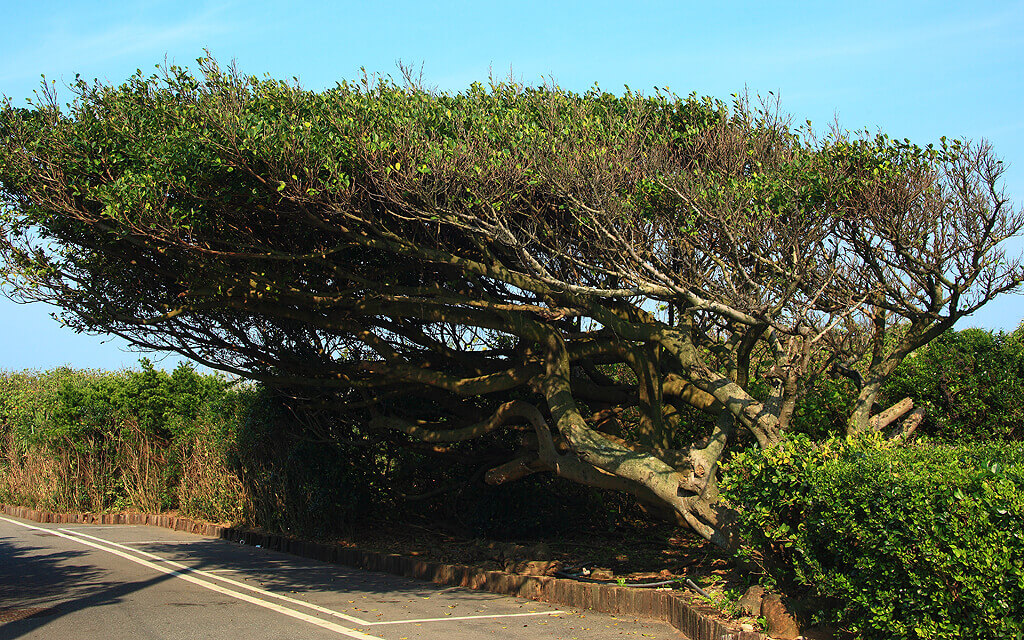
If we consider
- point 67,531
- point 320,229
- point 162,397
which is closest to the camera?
point 320,229

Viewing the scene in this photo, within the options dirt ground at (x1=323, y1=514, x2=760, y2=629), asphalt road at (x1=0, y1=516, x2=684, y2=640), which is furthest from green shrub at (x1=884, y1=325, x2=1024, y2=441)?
asphalt road at (x1=0, y1=516, x2=684, y2=640)

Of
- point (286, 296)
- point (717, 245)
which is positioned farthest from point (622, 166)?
point (286, 296)

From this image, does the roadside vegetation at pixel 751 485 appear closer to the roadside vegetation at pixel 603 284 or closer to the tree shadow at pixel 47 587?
the roadside vegetation at pixel 603 284

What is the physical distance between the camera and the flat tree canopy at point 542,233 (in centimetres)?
851

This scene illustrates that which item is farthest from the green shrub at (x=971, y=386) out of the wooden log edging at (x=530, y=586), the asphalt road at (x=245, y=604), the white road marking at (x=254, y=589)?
the white road marking at (x=254, y=589)

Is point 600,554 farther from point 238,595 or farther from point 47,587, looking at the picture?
point 47,587

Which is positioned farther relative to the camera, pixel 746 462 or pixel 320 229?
pixel 320 229

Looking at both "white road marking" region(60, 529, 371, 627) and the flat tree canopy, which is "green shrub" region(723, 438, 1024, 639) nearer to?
the flat tree canopy

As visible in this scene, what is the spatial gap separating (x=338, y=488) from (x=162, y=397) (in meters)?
7.54

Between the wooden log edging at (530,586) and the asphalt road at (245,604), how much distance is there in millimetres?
173

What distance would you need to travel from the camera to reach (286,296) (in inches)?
431

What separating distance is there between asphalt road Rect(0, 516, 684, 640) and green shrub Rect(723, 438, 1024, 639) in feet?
5.38

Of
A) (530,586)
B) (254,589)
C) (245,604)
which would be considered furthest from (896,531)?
(254,589)

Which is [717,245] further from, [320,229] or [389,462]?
[389,462]
